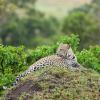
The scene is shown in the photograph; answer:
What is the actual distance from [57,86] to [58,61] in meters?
1.64

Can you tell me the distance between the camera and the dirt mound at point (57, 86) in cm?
1048

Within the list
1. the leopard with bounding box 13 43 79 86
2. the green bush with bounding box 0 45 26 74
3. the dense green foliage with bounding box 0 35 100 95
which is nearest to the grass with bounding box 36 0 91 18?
the dense green foliage with bounding box 0 35 100 95

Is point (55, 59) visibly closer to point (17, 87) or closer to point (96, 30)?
point (17, 87)

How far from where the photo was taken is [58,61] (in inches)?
487

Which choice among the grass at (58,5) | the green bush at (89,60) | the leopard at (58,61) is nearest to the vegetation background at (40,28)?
the green bush at (89,60)

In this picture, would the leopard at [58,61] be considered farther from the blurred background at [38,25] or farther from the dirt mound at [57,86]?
the blurred background at [38,25]

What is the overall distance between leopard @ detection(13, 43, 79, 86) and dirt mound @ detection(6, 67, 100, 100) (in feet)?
1.46

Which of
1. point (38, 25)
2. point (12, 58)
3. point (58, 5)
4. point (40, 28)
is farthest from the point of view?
point (58, 5)

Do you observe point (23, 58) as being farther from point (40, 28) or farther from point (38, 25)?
point (40, 28)

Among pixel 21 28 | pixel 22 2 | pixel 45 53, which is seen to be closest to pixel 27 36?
pixel 21 28

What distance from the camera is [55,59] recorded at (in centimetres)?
1239

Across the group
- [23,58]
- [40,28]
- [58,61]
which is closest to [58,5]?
[40,28]

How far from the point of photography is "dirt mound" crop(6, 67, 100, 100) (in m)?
10.5

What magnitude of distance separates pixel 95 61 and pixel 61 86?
3.37 m
